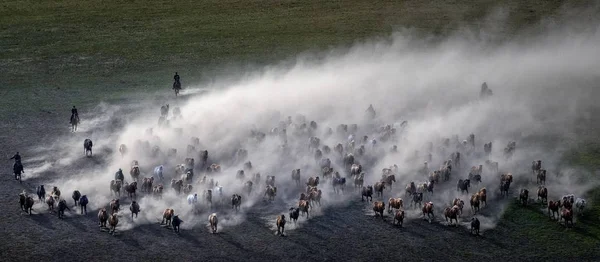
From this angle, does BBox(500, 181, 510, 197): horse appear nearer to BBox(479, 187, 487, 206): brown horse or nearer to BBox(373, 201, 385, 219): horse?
BBox(479, 187, 487, 206): brown horse

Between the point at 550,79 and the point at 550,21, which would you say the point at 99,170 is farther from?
the point at 550,21

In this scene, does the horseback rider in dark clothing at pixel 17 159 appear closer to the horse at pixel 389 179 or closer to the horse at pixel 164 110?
the horse at pixel 164 110

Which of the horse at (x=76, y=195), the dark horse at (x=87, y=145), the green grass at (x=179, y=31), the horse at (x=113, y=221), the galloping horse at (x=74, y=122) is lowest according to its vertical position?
the horse at (x=113, y=221)

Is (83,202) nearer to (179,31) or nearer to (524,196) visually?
(524,196)

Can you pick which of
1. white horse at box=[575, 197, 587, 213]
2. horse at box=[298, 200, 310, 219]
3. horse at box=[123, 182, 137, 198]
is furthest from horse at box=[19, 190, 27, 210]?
white horse at box=[575, 197, 587, 213]

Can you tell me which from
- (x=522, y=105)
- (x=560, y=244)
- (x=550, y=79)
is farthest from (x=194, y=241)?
(x=550, y=79)

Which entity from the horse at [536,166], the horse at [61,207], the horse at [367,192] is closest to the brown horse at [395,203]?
the horse at [367,192]

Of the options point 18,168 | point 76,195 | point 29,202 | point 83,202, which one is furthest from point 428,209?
point 18,168
